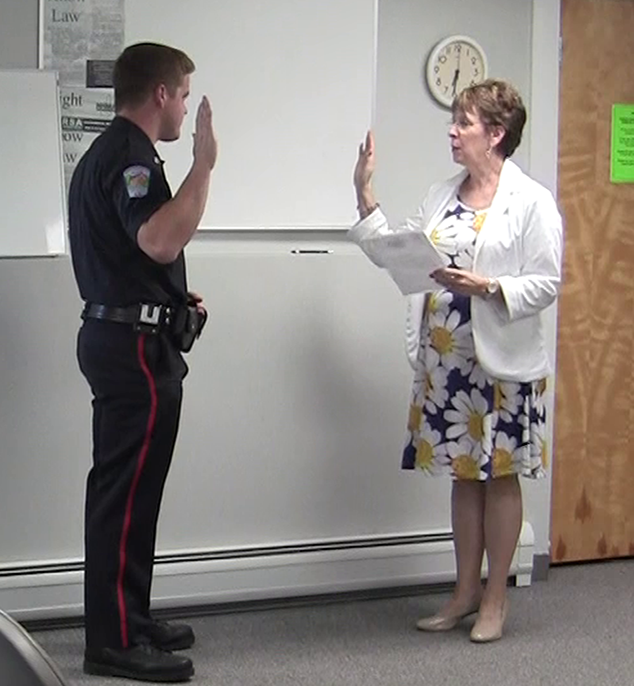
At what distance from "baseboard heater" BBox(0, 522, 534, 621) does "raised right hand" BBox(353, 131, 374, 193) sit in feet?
3.57

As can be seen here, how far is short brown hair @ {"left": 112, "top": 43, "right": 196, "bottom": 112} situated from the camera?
314 centimetres

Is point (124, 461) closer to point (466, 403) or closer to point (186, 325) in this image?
point (186, 325)

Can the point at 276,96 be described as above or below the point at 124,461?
above

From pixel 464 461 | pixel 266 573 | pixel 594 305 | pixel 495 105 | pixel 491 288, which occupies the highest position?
pixel 495 105

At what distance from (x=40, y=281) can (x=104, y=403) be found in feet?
1.83

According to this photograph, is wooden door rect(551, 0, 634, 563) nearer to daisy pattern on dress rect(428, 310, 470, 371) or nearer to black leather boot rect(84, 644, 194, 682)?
daisy pattern on dress rect(428, 310, 470, 371)

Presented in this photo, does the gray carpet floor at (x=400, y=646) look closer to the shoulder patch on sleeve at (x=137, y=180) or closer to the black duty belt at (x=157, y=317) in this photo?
the black duty belt at (x=157, y=317)

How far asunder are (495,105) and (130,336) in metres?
1.19

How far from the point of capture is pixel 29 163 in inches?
139

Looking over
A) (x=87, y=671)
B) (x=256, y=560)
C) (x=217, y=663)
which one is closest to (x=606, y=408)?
(x=256, y=560)

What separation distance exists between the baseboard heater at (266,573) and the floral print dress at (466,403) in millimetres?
538

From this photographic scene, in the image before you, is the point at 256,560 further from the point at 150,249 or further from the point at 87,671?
the point at 150,249

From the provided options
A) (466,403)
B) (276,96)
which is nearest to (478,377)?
(466,403)

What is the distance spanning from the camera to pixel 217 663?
135 inches
